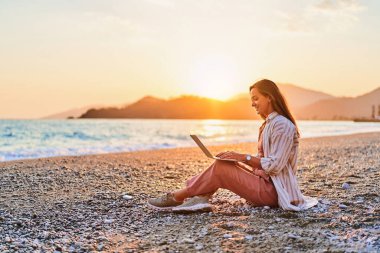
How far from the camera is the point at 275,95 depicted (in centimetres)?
556

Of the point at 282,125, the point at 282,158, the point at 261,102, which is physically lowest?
the point at 282,158

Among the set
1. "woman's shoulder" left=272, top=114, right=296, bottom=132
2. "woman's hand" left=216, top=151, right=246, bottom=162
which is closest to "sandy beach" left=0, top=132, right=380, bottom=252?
"woman's hand" left=216, top=151, right=246, bottom=162

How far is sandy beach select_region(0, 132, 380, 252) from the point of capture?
4.54m

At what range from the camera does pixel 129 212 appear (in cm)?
618

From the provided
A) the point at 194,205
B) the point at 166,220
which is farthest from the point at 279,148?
the point at 166,220

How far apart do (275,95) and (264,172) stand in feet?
3.31

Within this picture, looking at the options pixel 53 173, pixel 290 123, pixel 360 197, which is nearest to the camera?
pixel 290 123

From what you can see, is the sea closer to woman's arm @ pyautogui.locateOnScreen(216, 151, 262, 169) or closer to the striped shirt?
woman's arm @ pyautogui.locateOnScreen(216, 151, 262, 169)

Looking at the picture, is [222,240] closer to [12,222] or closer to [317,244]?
Answer: [317,244]

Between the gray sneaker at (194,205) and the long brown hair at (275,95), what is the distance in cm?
151

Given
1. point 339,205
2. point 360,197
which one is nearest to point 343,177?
point 360,197

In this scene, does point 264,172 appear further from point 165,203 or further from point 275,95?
point 165,203

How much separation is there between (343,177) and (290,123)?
13.4 feet

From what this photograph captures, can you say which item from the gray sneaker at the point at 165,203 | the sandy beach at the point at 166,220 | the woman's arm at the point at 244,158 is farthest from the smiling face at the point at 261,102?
the gray sneaker at the point at 165,203
